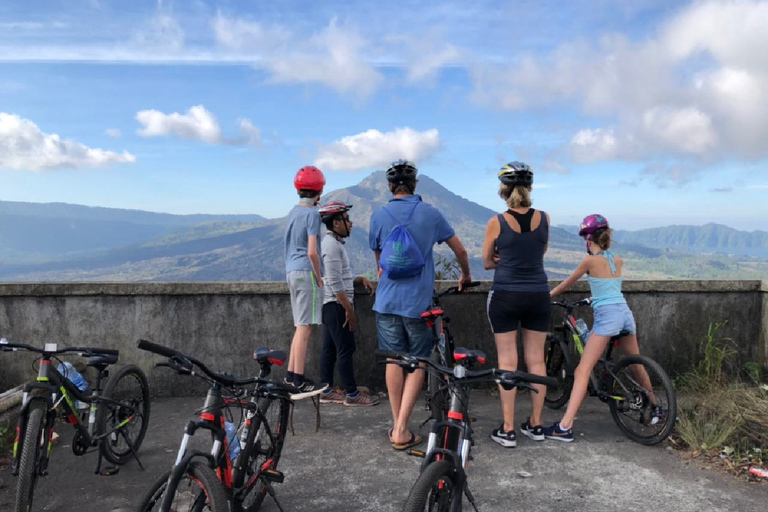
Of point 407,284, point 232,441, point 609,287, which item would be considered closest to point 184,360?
point 232,441

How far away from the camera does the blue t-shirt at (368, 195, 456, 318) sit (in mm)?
4324

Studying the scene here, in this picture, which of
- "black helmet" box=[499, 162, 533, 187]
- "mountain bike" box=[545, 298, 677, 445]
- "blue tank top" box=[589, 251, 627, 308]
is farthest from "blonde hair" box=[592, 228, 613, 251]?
"black helmet" box=[499, 162, 533, 187]

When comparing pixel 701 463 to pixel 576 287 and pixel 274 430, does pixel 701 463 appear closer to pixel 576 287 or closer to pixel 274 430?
pixel 576 287

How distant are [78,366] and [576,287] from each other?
541cm

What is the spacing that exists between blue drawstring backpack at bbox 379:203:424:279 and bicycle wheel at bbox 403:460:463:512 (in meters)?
1.98

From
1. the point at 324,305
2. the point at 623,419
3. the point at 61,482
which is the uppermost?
the point at 324,305

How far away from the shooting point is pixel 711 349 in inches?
244

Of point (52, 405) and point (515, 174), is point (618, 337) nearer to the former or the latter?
point (515, 174)

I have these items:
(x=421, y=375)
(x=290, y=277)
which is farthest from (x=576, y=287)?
(x=290, y=277)

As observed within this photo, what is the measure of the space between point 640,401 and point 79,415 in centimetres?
445

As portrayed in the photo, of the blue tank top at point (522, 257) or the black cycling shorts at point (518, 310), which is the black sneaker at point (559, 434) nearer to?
the black cycling shorts at point (518, 310)

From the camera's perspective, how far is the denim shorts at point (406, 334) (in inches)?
172

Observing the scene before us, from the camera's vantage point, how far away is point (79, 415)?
4086 mm

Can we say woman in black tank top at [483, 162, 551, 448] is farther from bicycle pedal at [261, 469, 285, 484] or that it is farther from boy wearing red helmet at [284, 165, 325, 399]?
bicycle pedal at [261, 469, 285, 484]
